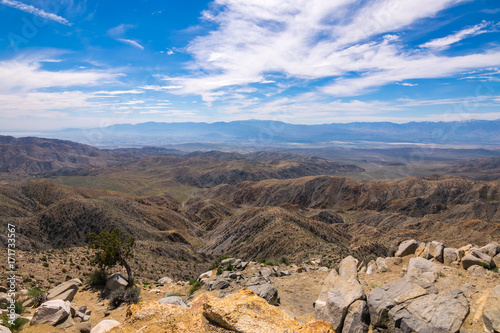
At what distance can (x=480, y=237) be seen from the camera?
3991 centimetres

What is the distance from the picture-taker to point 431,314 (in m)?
7.27

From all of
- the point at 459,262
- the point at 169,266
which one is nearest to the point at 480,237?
the point at 459,262

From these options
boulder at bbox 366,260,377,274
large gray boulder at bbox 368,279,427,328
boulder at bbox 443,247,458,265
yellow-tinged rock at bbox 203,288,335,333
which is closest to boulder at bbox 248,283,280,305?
large gray boulder at bbox 368,279,427,328

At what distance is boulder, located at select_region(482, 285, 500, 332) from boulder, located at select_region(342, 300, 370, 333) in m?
3.00

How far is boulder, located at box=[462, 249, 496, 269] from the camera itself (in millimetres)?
12780

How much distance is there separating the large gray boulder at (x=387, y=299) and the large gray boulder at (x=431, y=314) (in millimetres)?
199

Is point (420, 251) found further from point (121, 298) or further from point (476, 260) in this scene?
point (121, 298)

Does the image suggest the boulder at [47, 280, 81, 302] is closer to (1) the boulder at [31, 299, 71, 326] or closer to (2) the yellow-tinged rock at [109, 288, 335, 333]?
(1) the boulder at [31, 299, 71, 326]

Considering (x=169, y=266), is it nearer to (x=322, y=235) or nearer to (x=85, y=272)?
(x=85, y=272)

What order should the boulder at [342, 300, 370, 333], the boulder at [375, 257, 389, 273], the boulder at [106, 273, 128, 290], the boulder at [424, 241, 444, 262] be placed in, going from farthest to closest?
the boulder at [106, 273, 128, 290] < the boulder at [375, 257, 389, 273] < the boulder at [424, 241, 444, 262] < the boulder at [342, 300, 370, 333]

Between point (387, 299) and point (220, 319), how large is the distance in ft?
19.5

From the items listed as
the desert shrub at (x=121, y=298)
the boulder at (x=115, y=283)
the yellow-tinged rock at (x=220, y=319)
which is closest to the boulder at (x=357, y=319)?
the yellow-tinged rock at (x=220, y=319)

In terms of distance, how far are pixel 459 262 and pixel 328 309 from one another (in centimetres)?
1067

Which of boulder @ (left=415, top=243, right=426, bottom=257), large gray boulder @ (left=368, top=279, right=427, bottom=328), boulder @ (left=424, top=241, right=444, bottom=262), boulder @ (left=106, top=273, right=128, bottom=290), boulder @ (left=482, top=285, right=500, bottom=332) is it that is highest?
boulder @ (left=482, top=285, right=500, bottom=332)
